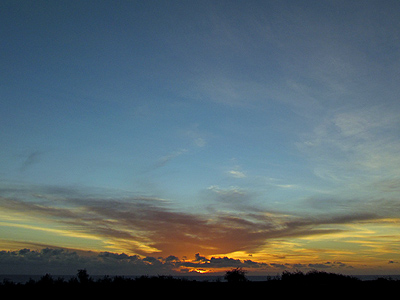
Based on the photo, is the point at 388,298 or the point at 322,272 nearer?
the point at 388,298

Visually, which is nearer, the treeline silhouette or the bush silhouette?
the treeline silhouette

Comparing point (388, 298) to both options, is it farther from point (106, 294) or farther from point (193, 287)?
point (106, 294)

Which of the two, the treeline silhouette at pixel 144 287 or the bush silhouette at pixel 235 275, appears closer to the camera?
the treeline silhouette at pixel 144 287

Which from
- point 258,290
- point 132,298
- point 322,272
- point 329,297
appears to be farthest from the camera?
point 322,272

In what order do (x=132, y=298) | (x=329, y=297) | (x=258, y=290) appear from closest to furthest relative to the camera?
Answer: 1. (x=132, y=298)
2. (x=329, y=297)
3. (x=258, y=290)

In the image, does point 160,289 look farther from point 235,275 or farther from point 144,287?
point 235,275

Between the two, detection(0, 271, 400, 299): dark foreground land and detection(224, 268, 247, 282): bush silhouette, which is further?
detection(224, 268, 247, 282): bush silhouette

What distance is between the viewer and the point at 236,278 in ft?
157

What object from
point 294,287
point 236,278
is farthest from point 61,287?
point 236,278

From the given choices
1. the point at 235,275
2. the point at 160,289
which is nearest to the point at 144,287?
the point at 160,289

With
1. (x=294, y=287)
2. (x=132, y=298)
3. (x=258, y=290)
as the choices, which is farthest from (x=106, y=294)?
(x=294, y=287)

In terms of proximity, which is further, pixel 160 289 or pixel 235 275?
pixel 235 275

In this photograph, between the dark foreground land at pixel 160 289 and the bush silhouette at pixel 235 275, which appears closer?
the dark foreground land at pixel 160 289

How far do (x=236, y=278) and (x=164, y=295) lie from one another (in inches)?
856
